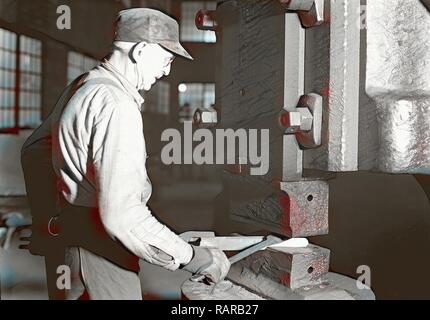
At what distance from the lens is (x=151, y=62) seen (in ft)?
4.25

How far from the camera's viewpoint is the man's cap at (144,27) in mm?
1256

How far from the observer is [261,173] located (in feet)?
4.74

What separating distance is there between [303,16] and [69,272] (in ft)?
2.87

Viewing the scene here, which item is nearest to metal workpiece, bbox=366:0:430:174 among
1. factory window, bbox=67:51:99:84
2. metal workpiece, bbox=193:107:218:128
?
metal workpiece, bbox=193:107:218:128

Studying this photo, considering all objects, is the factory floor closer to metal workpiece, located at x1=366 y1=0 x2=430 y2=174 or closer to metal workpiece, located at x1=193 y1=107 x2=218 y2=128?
metal workpiece, located at x1=193 y1=107 x2=218 y2=128

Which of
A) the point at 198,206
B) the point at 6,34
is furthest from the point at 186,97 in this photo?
the point at 6,34

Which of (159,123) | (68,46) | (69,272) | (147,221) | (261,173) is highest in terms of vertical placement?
(68,46)

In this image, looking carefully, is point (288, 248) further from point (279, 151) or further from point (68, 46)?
point (68, 46)

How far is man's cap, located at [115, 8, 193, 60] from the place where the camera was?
1.26 meters

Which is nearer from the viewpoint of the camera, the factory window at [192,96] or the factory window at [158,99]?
the factory window at [192,96]

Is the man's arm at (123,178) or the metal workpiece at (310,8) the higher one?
the metal workpiece at (310,8)

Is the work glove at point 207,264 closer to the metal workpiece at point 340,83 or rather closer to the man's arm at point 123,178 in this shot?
the man's arm at point 123,178

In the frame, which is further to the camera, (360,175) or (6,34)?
(6,34)

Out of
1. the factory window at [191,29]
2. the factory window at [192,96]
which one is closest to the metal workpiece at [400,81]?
the factory window at [192,96]
